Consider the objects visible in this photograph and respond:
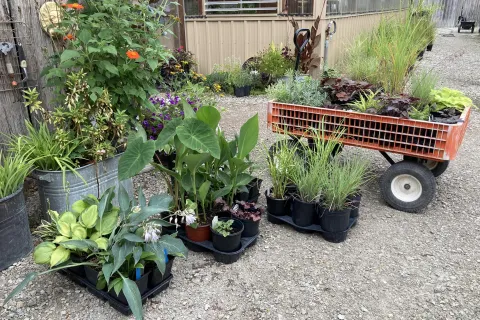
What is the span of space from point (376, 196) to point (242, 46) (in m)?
5.15

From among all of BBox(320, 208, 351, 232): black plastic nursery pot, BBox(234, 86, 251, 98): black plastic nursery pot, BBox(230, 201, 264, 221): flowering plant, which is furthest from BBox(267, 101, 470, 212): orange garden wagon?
BBox(234, 86, 251, 98): black plastic nursery pot

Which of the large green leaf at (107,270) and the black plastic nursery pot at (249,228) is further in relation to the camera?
the black plastic nursery pot at (249,228)

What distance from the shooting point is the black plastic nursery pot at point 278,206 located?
2889mm

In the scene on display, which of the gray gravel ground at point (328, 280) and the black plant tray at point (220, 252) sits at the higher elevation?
the black plant tray at point (220, 252)

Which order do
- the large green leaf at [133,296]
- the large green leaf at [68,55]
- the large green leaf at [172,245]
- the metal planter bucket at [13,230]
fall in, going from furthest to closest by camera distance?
Answer: the large green leaf at [68,55]
the metal planter bucket at [13,230]
the large green leaf at [172,245]
the large green leaf at [133,296]

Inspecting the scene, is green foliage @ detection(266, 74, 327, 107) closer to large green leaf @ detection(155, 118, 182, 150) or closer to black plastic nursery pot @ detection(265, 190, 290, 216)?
black plastic nursery pot @ detection(265, 190, 290, 216)

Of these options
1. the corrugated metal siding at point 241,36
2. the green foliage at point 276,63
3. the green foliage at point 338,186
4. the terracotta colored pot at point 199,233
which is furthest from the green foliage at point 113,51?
the corrugated metal siding at point 241,36

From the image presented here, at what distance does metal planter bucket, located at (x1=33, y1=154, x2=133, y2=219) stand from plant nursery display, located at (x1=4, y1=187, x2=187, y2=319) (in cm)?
36

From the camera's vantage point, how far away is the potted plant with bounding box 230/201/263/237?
261cm

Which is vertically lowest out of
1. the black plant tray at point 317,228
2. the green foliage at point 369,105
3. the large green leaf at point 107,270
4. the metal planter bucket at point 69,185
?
the black plant tray at point 317,228

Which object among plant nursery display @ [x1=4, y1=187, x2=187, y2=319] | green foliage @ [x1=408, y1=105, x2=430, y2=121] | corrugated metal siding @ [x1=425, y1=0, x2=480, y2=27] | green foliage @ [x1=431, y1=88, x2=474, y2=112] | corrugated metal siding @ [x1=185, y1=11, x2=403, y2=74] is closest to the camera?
plant nursery display @ [x1=4, y1=187, x2=187, y2=319]

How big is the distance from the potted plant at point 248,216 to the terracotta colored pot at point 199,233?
8.0 inches

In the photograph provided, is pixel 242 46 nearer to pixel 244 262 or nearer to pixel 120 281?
pixel 244 262

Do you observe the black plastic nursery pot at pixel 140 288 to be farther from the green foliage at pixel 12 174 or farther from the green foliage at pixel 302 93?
the green foliage at pixel 302 93
